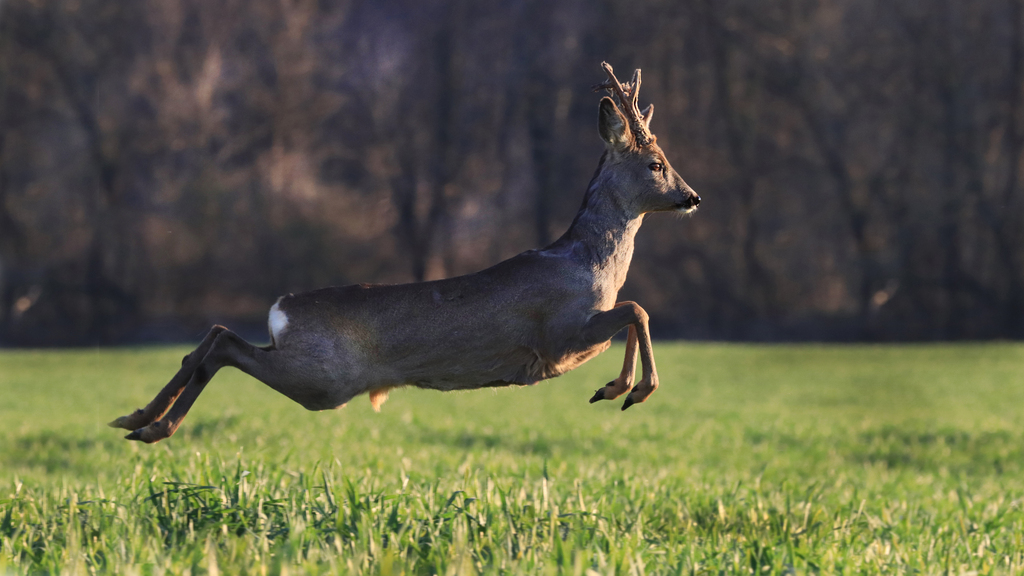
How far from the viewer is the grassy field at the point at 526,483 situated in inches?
168

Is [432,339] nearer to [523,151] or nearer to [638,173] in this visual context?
[638,173]

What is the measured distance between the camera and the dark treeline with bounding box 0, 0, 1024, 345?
2988 centimetres

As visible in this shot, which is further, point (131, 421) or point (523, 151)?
point (523, 151)

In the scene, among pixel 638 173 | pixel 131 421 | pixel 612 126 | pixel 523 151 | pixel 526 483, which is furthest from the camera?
pixel 523 151

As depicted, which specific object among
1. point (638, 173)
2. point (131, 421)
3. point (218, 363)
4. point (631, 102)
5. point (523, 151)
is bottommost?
point (131, 421)

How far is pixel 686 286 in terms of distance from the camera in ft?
109

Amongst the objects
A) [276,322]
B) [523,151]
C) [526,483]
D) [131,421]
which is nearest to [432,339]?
[276,322]

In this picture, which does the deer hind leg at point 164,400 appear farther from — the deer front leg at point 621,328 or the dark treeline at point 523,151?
the dark treeline at point 523,151

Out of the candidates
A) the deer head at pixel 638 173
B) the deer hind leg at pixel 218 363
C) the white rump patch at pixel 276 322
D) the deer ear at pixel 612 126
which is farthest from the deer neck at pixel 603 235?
the deer hind leg at pixel 218 363

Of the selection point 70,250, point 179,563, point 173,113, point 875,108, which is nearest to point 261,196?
point 173,113

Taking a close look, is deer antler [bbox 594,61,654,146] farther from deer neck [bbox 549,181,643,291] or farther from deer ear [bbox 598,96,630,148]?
deer neck [bbox 549,181,643,291]

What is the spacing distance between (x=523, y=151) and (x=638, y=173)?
94.0 ft

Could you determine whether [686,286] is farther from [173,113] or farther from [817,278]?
[173,113]

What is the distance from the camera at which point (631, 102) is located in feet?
12.9
